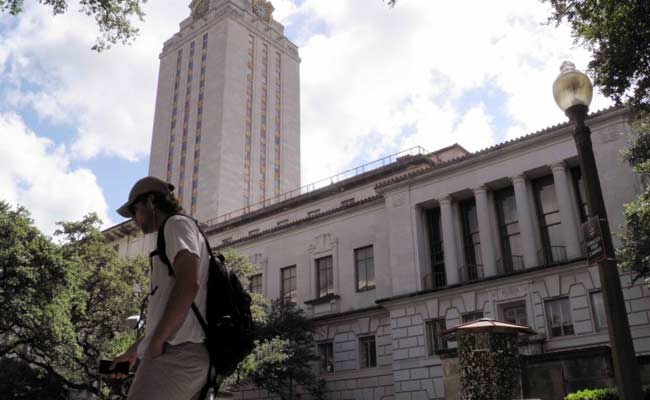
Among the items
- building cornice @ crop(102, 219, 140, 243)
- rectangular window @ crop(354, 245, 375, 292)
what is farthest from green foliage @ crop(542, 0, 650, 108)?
building cornice @ crop(102, 219, 140, 243)

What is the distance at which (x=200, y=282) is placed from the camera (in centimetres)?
367

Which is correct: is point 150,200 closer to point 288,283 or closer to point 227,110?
point 288,283

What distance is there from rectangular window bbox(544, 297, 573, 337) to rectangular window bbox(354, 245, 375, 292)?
997cm

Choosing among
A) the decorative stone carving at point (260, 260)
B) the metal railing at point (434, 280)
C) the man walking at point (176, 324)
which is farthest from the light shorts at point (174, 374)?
the decorative stone carving at point (260, 260)

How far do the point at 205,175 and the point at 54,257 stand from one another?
60955 millimetres

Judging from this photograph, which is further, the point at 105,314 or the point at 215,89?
the point at 215,89

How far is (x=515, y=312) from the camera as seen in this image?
86.2ft

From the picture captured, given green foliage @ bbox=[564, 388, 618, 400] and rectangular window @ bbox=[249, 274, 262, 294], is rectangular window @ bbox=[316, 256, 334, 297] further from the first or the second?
green foliage @ bbox=[564, 388, 618, 400]

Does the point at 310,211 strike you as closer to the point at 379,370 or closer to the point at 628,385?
the point at 379,370

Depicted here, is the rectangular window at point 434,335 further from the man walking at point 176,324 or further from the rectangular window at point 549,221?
the man walking at point 176,324

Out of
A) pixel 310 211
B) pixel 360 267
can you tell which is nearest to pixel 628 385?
pixel 360 267

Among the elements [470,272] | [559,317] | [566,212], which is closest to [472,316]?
[470,272]

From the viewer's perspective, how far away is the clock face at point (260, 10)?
337 feet

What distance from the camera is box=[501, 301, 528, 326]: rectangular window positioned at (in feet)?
85.3
